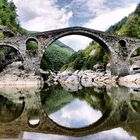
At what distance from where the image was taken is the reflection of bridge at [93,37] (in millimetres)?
54787

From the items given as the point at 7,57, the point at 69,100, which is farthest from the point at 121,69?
the point at 69,100

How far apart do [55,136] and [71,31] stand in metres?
45.1

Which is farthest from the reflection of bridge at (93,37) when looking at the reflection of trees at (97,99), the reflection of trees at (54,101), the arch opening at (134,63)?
the reflection of trees at (97,99)

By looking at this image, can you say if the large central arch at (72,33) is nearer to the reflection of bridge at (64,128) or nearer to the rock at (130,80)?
the rock at (130,80)

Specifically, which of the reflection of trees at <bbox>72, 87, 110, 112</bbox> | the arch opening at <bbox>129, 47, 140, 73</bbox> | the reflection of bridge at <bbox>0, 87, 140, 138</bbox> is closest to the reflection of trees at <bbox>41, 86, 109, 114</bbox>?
the reflection of trees at <bbox>72, 87, 110, 112</bbox>

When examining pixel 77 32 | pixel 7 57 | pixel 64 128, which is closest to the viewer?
pixel 64 128

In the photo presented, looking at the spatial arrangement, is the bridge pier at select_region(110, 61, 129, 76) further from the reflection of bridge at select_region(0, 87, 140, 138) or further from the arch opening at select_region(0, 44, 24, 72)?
the reflection of bridge at select_region(0, 87, 140, 138)

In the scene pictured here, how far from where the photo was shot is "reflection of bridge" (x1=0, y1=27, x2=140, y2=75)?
54787mm

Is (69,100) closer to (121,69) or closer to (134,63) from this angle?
(121,69)

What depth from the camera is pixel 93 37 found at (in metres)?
59.3

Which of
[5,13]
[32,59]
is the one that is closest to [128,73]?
[32,59]

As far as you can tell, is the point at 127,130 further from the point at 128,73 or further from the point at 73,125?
the point at 128,73

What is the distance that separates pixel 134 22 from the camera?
77750mm

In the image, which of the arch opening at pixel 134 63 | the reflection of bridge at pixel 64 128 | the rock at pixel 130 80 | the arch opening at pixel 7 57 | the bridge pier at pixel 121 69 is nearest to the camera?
the reflection of bridge at pixel 64 128
